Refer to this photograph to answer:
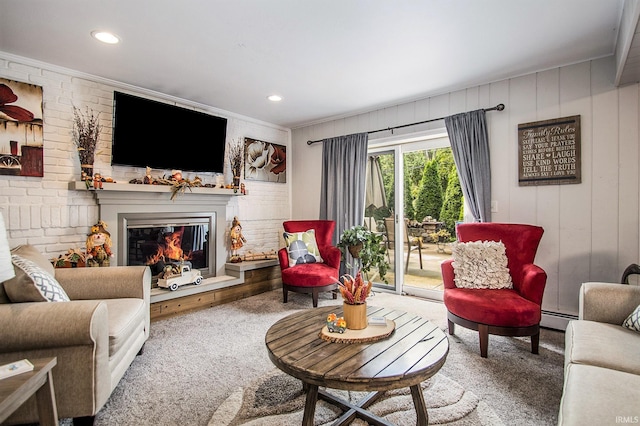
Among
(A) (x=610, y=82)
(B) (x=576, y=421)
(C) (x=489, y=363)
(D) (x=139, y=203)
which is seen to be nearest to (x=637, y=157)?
(A) (x=610, y=82)

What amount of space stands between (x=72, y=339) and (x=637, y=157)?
13.4ft

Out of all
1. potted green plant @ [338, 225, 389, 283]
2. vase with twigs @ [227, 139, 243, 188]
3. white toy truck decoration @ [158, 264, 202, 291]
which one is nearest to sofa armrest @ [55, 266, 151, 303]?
white toy truck decoration @ [158, 264, 202, 291]

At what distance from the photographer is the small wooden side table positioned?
3.58ft

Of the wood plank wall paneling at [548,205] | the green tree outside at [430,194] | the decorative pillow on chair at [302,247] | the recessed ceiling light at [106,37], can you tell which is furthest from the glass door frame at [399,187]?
the recessed ceiling light at [106,37]

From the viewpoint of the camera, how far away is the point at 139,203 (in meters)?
3.42

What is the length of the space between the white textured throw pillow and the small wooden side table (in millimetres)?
2726

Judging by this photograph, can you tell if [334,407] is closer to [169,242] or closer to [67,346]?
[67,346]

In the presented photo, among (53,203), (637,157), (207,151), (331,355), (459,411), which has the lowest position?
(459,411)

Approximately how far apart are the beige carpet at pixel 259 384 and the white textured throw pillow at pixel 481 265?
0.47 metres

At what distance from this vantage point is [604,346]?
1547 millimetres

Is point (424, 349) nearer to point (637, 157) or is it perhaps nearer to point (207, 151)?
point (637, 157)

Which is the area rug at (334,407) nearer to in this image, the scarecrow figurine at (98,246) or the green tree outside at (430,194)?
the scarecrow figurine at (98,246)

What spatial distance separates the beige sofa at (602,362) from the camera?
1.07m

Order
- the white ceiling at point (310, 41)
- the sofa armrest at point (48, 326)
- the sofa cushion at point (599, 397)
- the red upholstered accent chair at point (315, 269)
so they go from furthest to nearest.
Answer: the red upholstered accent chair at point (315, 269) → the white ceiling at point (310, 41) → the sofa armrest at point (48, 326) → the sofa cushion at point (599, 397)
